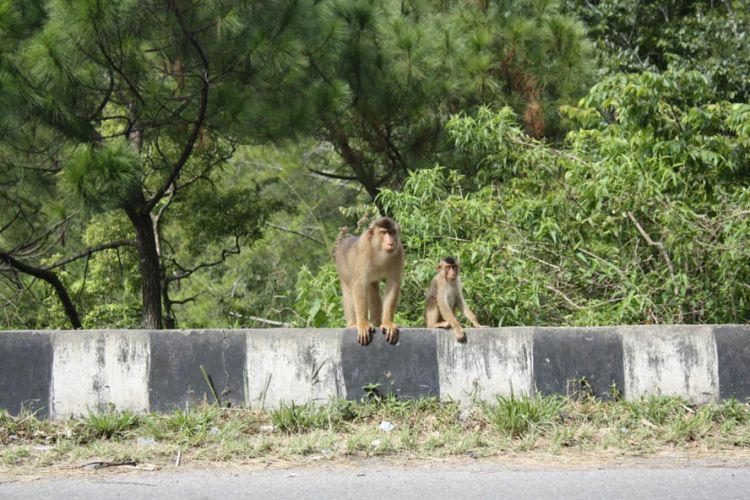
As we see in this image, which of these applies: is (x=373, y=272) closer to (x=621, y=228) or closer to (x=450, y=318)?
(x=450, y=318)

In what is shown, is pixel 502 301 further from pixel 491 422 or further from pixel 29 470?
pixel 29 470

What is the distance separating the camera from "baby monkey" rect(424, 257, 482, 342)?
6.98 m

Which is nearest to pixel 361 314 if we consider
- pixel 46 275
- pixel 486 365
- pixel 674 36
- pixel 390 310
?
pixel 390 310

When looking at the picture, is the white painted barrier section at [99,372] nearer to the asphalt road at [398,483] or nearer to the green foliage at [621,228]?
the asphalt road at [398,483]

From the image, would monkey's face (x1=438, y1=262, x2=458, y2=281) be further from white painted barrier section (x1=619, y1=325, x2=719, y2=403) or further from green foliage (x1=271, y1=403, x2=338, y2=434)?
green foliage (x1=271, y1=403, x2=338, y2=434)

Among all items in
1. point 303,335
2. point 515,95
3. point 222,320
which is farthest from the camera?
point 222,320

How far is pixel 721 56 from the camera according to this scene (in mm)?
14711

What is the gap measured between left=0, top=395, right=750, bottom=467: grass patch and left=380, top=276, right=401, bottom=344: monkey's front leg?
409 mm

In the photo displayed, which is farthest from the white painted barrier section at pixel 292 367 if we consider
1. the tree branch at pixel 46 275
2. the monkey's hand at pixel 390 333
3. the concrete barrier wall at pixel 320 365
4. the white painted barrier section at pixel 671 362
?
the tree branch at pixel 46 275

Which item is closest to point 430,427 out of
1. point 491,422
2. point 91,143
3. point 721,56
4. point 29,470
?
point 491,422

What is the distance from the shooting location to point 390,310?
261 inches

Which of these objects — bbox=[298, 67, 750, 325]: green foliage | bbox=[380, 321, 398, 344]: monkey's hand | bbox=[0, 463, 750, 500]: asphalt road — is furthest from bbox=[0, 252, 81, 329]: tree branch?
bbox=[0, 463, 750, 500]: asphalt road

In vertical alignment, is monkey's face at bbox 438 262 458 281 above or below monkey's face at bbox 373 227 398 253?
below

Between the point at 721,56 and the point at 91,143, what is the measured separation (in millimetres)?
9821
